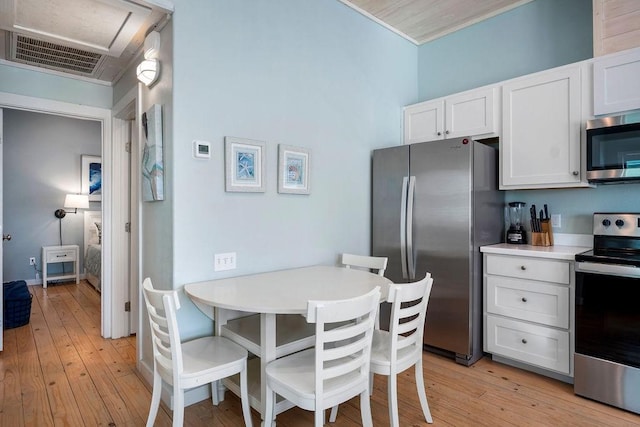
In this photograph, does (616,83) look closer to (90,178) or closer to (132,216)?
(132,216)

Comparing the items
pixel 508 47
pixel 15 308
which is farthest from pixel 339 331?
pixel 15 308

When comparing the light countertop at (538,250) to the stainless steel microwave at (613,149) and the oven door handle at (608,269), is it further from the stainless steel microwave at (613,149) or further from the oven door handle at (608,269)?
the stainless steel microwave at (613,149)

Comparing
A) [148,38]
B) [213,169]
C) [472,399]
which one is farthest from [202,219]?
[472,399]

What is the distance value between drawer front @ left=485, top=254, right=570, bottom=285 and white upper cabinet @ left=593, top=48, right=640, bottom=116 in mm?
1101

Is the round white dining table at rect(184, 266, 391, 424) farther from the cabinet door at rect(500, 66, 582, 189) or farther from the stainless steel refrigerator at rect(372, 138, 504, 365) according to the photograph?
the cabinet door at rect(500, 66, 582, 189)

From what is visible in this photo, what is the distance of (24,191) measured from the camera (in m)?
5.36

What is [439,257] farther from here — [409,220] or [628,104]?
[628,104]

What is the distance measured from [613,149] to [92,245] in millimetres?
6305

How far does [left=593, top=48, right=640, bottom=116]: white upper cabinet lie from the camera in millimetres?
2252

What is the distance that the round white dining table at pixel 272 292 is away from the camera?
1.64 meters

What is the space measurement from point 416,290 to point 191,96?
5.72 ft

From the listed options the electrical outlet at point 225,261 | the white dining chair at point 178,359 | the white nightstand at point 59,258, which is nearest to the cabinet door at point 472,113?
the electrical outlet at point 225,261

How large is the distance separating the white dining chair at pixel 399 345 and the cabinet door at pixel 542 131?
154cm

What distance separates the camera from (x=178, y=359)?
5.24ft
